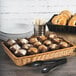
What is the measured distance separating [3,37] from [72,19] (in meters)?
0.40

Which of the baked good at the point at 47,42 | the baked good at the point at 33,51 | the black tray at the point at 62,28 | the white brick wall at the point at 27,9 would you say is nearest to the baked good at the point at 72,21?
the black tray at the point at 62,28

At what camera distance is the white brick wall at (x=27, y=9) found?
1812 mm

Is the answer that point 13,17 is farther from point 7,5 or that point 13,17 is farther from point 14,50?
point 14,50

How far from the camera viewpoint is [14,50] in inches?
38.1

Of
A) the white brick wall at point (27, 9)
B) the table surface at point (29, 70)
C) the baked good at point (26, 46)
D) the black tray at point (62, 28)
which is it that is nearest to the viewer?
the table surface at point (29, 70)

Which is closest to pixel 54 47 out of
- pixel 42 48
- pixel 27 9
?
pixel 42 48

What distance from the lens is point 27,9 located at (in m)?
1.84

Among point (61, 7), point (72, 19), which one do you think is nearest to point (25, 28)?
point (72, 19)

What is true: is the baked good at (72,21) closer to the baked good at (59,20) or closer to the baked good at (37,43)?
the baked good at (59,20)

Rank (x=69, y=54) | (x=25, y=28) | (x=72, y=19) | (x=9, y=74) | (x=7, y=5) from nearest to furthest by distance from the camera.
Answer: (x=9, y=74) → (x=69, y=54) → (x=72, y=19) → (x=25, y=28) → (x=7, y=5)

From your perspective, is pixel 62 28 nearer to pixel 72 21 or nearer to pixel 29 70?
pixel 72 21

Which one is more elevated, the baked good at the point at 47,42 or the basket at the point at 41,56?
the baked good at the point at 47,42

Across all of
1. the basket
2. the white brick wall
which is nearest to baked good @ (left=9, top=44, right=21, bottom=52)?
the basket

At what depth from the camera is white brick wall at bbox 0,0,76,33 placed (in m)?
1.81
